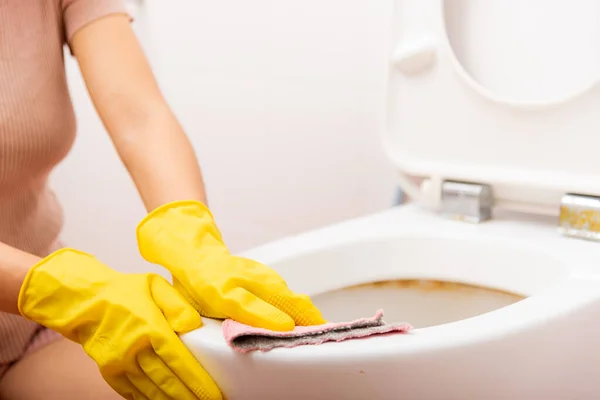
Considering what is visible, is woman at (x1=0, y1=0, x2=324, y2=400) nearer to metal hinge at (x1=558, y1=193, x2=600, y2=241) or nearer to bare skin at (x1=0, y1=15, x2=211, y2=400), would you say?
bare skin at (x1=0, y1=15, x2=211, y2=400)

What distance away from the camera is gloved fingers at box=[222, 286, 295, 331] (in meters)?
0.48

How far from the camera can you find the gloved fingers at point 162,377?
0.48 meters

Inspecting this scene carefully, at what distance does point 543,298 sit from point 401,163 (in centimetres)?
32

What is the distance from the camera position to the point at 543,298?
0.52 metres

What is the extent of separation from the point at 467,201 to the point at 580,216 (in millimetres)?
121

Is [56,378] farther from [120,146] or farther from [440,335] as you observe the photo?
[440,335]

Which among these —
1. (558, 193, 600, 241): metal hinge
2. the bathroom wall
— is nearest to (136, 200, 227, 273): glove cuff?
(558, 193, 600, 241): metal hinge

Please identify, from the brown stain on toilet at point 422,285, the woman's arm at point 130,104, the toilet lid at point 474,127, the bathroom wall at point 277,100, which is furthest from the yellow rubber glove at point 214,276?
the bathroom wall at point 277,100

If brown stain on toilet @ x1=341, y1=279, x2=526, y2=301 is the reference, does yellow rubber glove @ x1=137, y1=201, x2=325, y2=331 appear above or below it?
above

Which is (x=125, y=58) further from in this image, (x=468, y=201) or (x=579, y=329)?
(x=579, y=329)

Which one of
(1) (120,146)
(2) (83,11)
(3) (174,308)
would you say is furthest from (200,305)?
(2) (83,11)

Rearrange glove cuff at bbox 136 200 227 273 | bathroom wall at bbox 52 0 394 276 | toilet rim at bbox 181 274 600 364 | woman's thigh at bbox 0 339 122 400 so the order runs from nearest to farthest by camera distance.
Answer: toilet rim at bbox 181 274 600 364
glove cuff at bbox 136 200 227 273
woman's thigh at bbox 0 339 122 400
bathroom wall at bbox 52 0 394 276

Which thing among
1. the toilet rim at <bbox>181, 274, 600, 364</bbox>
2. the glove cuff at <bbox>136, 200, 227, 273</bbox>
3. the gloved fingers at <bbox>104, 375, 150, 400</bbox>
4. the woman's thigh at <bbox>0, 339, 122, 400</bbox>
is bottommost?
the woman's thigh at <bbox>0, 339, 122, 400</bbox>

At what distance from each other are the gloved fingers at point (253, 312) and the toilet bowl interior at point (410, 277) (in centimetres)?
18
